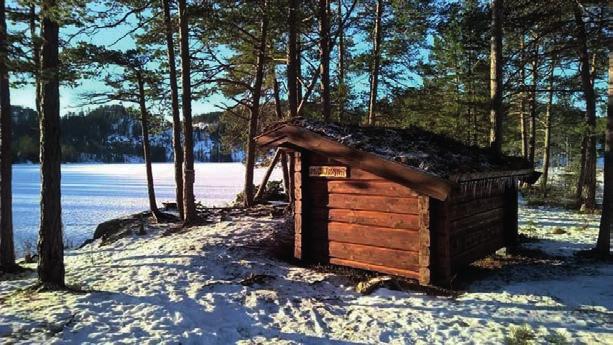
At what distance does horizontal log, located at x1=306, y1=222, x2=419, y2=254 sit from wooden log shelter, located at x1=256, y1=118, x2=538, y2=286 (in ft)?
0.06

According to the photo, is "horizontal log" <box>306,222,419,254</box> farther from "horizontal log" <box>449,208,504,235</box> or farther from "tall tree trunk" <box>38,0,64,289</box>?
"tall tree trunk" <box>38,0,64,289</box>

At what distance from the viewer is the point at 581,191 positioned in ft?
66.7

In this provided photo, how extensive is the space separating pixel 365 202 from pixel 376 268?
4.01ft

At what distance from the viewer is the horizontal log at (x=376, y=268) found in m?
8.01

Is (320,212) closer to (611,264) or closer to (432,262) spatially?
(432,262)

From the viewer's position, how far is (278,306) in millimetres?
6906

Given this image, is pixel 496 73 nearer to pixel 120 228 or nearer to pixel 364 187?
pixel 364 187

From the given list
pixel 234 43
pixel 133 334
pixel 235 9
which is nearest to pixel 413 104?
pixel 234 43

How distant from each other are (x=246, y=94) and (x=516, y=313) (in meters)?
16.3

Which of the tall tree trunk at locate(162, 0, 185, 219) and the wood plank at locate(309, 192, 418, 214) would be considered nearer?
the wood plank at locate(309, 192, 418, 214)

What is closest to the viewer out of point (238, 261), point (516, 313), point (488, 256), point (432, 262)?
point (516, 313)

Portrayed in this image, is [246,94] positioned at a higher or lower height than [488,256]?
higher

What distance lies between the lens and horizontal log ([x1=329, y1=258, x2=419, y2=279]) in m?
8.01

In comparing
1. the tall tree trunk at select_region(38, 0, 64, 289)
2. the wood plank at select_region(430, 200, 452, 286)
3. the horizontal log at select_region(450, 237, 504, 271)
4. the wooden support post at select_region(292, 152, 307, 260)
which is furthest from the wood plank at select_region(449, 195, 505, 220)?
the tall tree trunk at select_region(38, 0, 64, 289)
